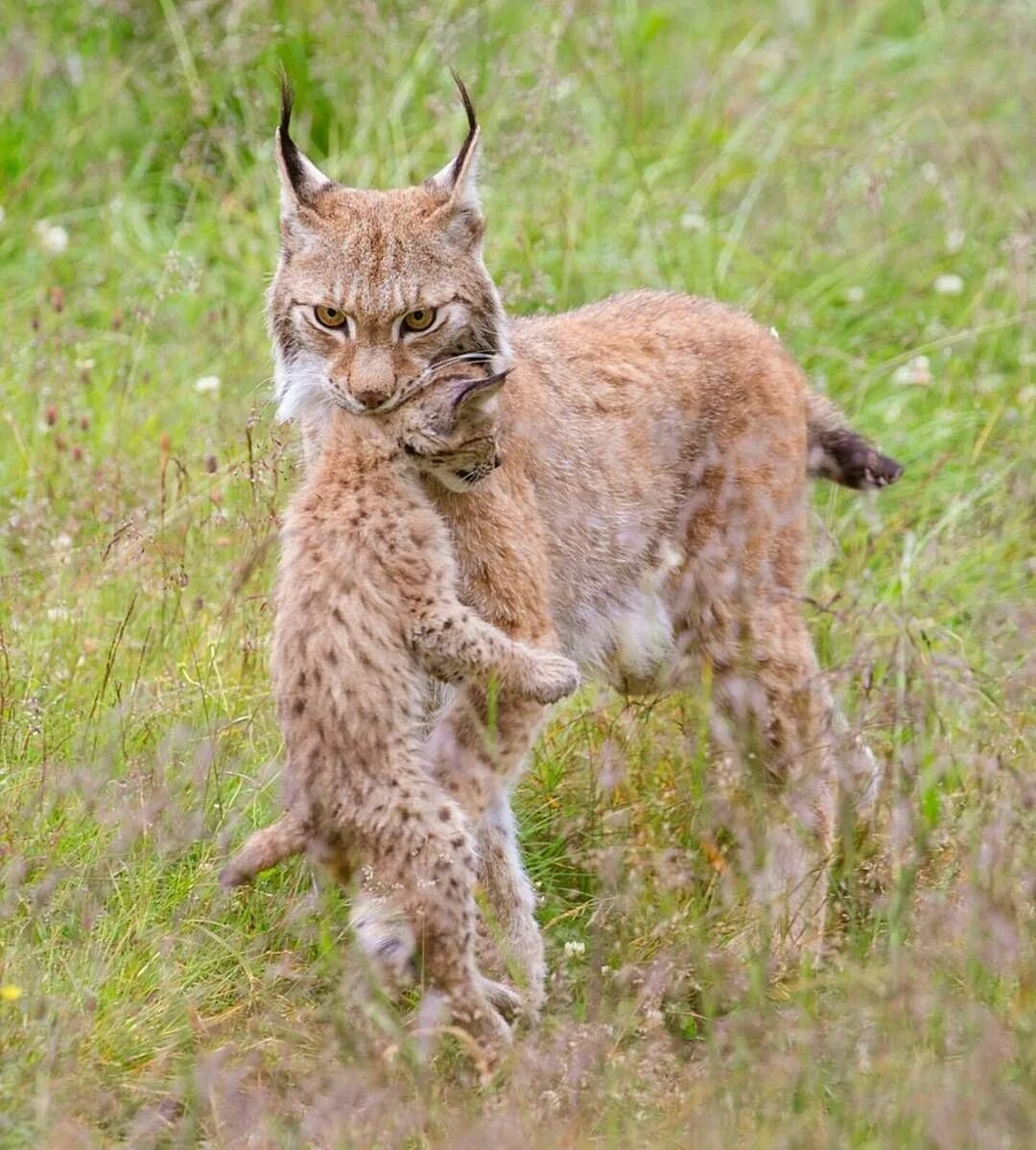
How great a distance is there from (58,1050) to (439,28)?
477 centimetres

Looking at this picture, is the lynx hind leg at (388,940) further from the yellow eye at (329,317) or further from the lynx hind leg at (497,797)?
the yellow eye at (329,317)

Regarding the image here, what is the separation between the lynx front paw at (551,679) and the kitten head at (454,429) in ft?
1.45

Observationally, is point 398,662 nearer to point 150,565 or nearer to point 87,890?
point 87,890

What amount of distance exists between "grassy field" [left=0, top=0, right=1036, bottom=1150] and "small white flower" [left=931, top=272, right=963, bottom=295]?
0.03 meters

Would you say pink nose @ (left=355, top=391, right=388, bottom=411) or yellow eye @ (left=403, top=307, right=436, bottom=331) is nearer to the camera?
pink nose @ (left=355, top=391, right=388, bottom=411)

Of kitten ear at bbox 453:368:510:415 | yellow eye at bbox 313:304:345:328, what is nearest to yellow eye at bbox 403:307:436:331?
yellow eye at bbox 313:304:345:328

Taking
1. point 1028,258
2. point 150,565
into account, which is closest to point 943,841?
point 150,565

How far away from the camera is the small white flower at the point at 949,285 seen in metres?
7.21

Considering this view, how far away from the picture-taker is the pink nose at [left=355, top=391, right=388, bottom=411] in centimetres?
419

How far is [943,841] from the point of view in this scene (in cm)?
444

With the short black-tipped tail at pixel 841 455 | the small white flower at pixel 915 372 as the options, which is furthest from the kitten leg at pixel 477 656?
the small white flower at pixel 915 372

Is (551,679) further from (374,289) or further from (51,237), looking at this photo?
(51,237)

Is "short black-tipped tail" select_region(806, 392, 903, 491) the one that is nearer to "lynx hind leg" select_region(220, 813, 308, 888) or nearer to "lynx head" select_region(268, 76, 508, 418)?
"lynx head" select_region(268, 76, 508, 418)

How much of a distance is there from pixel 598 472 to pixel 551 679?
3.19ft
